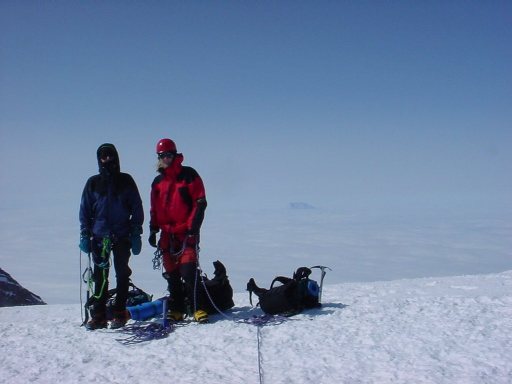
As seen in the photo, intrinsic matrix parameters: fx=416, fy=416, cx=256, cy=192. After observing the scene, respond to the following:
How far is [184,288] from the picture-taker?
6.77m

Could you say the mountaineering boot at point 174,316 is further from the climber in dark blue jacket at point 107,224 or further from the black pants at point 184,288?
the climber in dark blue jacket at point 107,224

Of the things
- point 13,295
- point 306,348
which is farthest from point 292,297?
point 13,295

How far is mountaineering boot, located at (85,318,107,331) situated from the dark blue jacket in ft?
4.24

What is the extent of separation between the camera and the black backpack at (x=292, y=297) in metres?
6.51

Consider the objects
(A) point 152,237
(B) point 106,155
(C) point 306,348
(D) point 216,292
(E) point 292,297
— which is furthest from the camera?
(D) point 216,292

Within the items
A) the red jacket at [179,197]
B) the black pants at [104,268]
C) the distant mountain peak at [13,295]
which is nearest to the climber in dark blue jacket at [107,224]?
the black pants at [104,268]

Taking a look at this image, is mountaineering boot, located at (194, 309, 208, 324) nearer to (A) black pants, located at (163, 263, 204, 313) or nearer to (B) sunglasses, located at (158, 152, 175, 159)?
(A) black pants, located at (163, 263, 204, 313)

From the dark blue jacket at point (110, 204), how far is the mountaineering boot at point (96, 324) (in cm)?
129

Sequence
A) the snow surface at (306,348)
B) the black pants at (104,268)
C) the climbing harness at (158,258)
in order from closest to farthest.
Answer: the snow surface at (306,348)
the black pants at (104,268)
the climbing harness at (158,258)

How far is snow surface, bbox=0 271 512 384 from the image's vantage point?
4.33 m

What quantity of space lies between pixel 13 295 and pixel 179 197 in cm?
1492

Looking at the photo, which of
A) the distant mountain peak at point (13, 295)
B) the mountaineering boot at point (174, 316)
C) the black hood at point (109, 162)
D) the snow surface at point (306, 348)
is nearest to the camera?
the snow surface at point (306, 348)

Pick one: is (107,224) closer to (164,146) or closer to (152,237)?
(152,237)

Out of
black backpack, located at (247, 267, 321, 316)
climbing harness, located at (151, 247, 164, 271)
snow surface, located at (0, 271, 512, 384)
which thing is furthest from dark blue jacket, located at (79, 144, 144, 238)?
black backpack, located at (247, 267, 321, 316)
